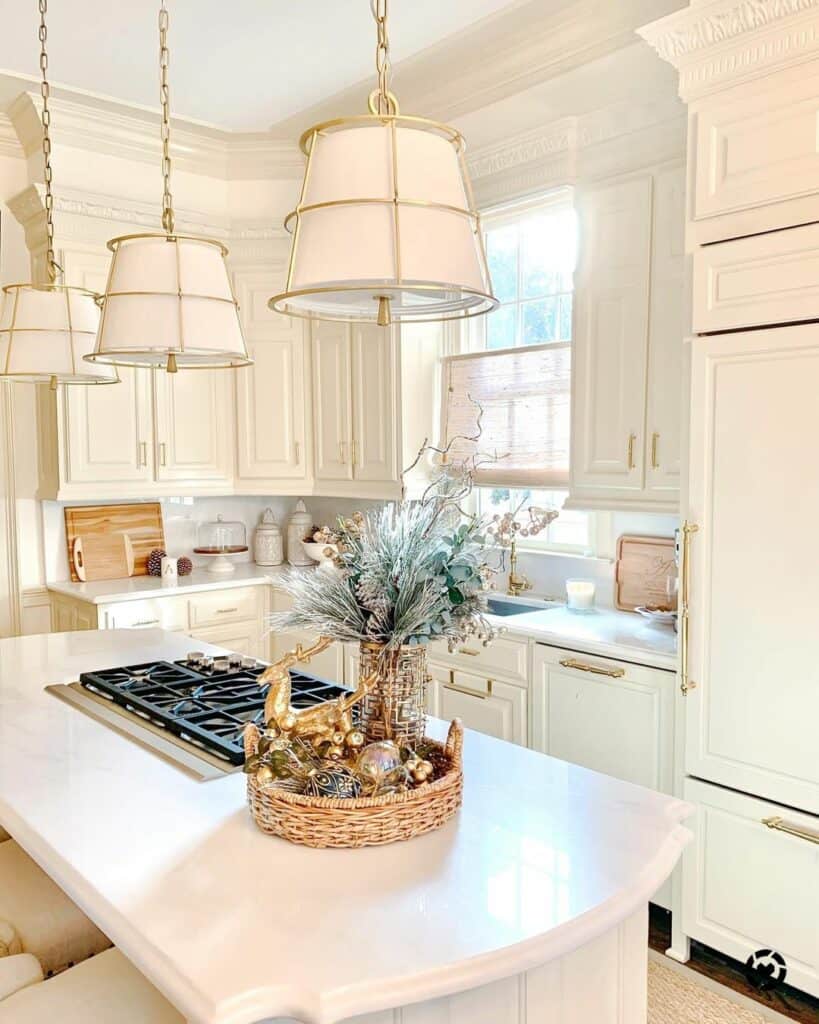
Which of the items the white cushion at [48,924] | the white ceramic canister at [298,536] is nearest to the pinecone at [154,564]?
the white ceramic canister at [298,536]

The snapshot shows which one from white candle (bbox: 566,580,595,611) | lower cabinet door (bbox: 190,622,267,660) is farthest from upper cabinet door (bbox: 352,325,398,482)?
white candle (bbox: 566,580,595,611)

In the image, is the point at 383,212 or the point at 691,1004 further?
the point at 691,1004

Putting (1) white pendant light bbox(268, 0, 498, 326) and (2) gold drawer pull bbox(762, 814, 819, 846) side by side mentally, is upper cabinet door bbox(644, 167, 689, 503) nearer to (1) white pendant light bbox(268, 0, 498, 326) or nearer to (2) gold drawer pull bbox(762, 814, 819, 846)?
(2) gold drawer pull bbox(762, 814, 819, 846)

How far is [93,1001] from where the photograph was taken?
4.18 ft

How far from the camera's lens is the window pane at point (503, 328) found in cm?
369

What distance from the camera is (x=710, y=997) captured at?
7.61 feet

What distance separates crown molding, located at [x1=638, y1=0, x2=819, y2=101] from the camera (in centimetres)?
205

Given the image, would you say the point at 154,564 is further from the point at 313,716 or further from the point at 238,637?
the point at 313,716

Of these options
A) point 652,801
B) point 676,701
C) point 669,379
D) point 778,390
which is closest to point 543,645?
point 676,701

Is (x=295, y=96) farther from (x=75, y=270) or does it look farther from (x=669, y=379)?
(x=669, y=379)

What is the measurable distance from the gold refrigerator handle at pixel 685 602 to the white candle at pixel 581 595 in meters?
0.85

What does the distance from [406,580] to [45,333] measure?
132cm

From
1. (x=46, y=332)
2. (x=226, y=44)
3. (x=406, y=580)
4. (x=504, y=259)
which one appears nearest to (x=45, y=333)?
(x=46, y=332)

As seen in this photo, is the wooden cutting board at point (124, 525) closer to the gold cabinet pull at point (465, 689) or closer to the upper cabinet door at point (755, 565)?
the gold cabinet pull at point (465, 689)
